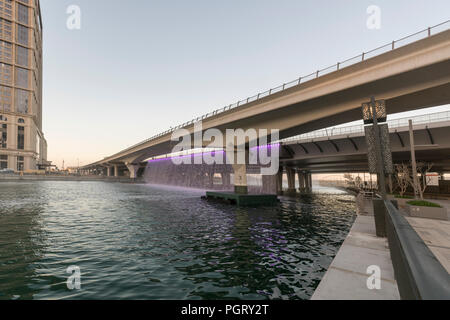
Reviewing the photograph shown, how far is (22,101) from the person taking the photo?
114125mm

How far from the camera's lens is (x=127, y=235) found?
12.6 meters

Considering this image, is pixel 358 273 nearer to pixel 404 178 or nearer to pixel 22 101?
pixel 404 178

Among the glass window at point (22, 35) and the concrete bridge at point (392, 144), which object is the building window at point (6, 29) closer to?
the glass window at point (22, 35)

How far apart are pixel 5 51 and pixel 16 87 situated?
1726cm

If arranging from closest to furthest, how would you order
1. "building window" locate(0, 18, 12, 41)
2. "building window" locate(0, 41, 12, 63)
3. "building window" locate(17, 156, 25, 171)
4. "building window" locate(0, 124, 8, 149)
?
1. "building window" locate(0, 124, 8, 149)
2. "building window" locate(17, 156, 25, 171)
3. "building window" locate(0, 41, 12, 63)
4. "building window" locate(0, 18, 12, 41)

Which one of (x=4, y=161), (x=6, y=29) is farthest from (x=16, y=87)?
(x=4, y=161)

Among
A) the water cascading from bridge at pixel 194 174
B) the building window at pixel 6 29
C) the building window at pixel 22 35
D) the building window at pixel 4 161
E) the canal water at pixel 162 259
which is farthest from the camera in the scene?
the building window at pixel 22 35

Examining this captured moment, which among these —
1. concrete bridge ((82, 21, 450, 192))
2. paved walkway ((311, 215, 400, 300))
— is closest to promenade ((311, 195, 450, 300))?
paved walkway ((311, 215, 400, 300))

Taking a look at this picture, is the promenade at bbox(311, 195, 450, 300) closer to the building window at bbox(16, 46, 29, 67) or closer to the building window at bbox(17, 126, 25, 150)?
the building window at bbox(17, 126, 25, 150)

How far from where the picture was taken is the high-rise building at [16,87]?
105 metres

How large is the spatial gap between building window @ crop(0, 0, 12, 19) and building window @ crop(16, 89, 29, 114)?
3611cm

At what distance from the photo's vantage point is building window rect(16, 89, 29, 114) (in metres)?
112

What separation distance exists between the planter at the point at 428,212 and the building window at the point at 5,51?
159 m

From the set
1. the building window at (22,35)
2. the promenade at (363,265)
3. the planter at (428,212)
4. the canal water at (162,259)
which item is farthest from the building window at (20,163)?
the planter at (428,212)
